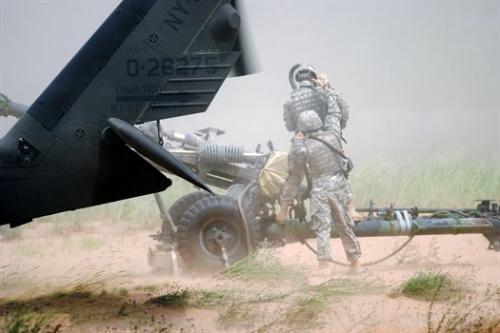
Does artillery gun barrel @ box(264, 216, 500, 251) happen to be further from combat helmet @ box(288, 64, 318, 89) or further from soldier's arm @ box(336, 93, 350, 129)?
combat helmet @ box(288, 64, 318, 89)

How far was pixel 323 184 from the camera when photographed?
23.7 ft

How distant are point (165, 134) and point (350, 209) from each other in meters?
2.26

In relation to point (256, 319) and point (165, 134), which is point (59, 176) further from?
point (165, 134)

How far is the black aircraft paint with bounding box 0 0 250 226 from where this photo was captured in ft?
16.1

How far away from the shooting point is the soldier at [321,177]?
7.18m

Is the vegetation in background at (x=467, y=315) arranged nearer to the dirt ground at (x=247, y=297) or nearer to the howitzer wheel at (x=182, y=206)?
the dirt ground at (x=247, y=297)

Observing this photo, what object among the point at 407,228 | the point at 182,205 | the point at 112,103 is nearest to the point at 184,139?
the point at 182,205

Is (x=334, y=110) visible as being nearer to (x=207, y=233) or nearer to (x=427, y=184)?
(x=207, y=233)


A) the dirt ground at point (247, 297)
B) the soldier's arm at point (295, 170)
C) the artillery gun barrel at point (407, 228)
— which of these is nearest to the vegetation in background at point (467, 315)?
the dirt ground at point (247, 297)

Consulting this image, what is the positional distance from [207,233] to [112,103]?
279 centimetres

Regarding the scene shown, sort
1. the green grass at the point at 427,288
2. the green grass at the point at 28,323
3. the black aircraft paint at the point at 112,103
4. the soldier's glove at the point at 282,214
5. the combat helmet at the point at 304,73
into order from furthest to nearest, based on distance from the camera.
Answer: the combat helmet at the point at 304,73 < the soldier's glove at the point at 282,214 < the green grass at the point at 427,288 < the black aircraft paint at the point at 112,103 < the green grass at the point at 28,323

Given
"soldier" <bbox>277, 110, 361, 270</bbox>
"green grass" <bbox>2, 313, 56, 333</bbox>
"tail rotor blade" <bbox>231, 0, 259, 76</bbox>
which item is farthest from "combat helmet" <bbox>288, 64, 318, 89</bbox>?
"green grass" <bbox>2, 313, 56, 333</bbox>

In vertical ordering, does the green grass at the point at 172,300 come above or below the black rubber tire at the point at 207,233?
below

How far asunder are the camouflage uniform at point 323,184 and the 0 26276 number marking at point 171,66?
7.37ft
